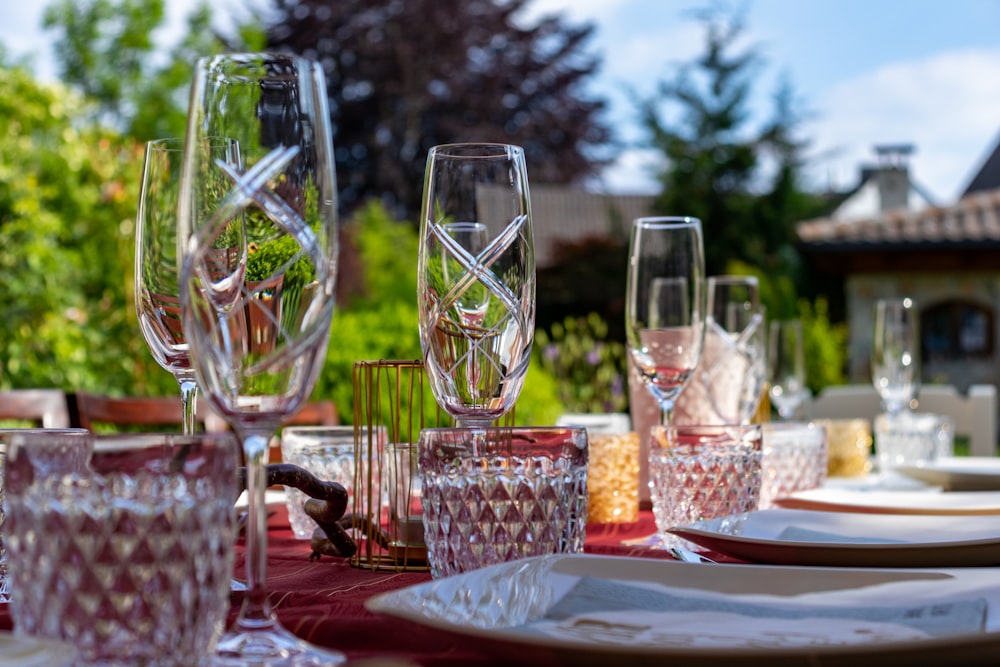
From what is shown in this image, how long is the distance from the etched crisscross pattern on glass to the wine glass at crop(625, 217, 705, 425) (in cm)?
78

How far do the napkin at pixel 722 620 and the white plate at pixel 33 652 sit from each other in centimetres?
25

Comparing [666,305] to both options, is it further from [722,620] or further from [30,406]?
[30,406]

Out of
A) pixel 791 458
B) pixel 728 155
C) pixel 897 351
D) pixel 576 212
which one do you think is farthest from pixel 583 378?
pixel 576 212

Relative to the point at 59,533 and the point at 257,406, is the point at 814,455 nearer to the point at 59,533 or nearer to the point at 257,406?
the point at 257,406

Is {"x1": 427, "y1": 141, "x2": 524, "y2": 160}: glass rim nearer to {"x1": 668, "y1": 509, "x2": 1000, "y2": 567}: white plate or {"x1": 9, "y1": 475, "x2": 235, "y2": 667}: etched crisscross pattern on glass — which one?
{"x1": 668, "y1": 509, "x2": 1000, "y2": 567}: white plate

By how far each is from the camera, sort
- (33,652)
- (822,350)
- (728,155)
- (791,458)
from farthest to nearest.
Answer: (728,155) → (822,350) → (791,458) → (33,652)

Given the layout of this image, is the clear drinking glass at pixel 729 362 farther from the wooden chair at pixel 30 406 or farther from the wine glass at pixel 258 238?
the wooden chair at pixel 30 406

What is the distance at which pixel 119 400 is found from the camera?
257 cm

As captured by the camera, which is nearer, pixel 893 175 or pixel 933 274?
pixel 933 274

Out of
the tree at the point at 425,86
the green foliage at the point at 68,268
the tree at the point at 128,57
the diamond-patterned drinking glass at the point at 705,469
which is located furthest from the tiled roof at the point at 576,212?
the diamond-patterned drinking glass at the point at 705,469

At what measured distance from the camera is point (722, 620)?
0.67m

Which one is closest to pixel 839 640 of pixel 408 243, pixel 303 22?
pixel 408 243

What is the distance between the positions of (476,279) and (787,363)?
1.54 meters

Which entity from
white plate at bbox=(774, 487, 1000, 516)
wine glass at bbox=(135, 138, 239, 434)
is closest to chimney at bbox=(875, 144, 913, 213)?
white plate at bbox=(774, 487, 1000, 516)
